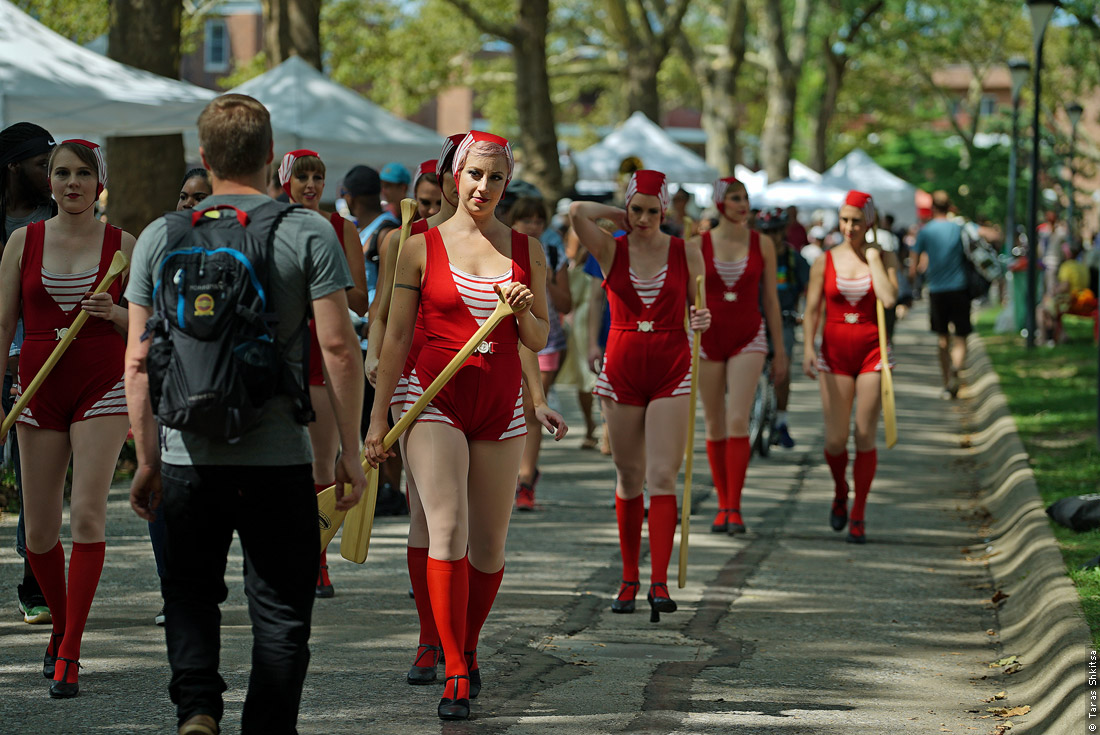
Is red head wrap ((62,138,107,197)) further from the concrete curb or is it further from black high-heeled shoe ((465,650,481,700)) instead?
the concrete curb

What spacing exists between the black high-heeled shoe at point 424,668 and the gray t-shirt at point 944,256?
42.2 ft

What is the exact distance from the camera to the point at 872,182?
3303 cm

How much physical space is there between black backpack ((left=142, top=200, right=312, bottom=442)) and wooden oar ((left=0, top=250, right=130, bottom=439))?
1.46 m

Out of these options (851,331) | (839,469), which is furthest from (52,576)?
(839,469)

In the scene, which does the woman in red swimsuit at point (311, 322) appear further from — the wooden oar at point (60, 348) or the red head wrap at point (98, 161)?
the wooden oar at point (60, 348)

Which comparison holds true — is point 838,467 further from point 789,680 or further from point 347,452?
point 347,452

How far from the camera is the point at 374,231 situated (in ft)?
28.7

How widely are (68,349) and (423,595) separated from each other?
5.23 ft

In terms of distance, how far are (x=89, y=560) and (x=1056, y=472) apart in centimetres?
722

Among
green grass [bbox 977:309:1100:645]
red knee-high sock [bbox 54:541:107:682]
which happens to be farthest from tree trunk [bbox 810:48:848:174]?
red knee-high sock [bbox 54:541:107:682]

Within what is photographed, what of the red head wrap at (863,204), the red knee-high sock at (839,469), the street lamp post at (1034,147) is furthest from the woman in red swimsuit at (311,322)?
the street lamp post at (1034,147)

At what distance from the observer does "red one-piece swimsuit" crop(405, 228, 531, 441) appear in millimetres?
5277

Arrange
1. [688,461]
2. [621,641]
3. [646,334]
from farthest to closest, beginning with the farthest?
[688,461] < [646,334] < [621,641]

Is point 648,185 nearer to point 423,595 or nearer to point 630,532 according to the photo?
point 630,532
